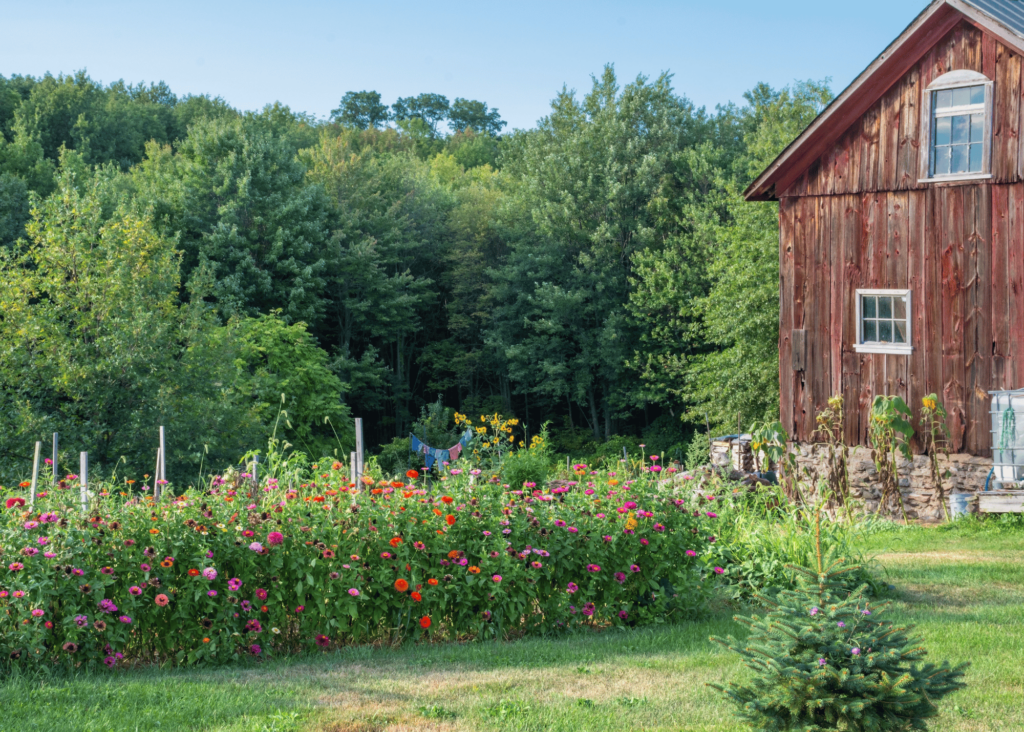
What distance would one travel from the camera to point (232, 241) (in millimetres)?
26297

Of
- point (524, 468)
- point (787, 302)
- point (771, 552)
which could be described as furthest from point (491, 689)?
point (787, 302)

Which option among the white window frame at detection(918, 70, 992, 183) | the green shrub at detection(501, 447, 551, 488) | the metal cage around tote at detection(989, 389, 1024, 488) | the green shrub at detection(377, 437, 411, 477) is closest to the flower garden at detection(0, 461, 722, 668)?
the metal cage around tote at detection(989, 389, 1024, 488)

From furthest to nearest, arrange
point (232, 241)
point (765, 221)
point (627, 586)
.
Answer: point (232, 241)
point (765, 221)
point (627, 586)

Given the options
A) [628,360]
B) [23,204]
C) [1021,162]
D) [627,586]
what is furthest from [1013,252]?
[23,204]

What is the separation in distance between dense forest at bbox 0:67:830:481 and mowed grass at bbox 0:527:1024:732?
42.5 ft

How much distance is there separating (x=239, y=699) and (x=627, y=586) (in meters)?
2.87

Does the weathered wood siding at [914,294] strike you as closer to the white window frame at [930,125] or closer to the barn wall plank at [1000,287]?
the barn wall plank at [1000,287]

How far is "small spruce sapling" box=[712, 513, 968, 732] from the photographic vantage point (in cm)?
340

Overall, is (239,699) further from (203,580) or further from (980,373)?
(980,373)

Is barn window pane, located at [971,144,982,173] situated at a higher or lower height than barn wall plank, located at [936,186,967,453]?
higher

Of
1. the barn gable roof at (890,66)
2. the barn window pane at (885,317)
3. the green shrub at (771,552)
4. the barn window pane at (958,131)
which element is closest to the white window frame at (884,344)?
the barn window pane at (885,317)

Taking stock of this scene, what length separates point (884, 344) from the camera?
12.9m

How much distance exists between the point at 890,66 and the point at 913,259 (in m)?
2.54

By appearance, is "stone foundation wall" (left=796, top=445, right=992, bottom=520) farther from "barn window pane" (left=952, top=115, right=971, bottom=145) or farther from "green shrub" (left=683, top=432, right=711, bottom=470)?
"green shrub" (left=683, top=432, right=711, bottom=470)
